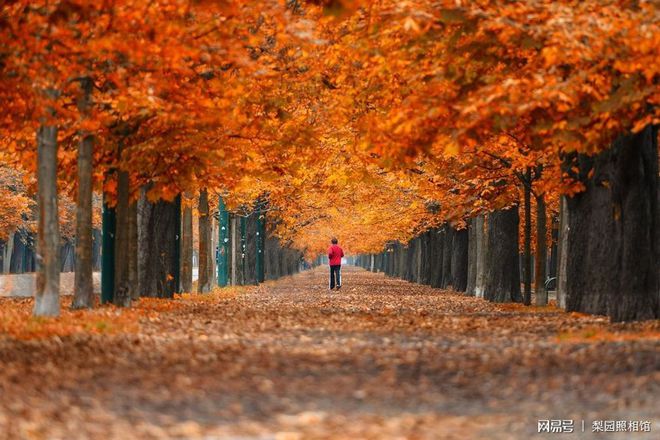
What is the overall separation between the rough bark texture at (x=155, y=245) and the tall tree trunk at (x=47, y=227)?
366 inches

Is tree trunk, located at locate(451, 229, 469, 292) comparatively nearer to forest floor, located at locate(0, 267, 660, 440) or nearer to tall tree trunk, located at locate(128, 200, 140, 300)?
tall tree trunk, located at locate(128, 200, 140, 300)

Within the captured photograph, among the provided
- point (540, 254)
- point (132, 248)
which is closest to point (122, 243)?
point (132, 248)

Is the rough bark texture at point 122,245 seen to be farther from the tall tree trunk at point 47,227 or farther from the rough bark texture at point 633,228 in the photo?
the rough bark texture at point 633,228

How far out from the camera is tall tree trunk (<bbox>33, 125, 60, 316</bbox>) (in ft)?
67.5

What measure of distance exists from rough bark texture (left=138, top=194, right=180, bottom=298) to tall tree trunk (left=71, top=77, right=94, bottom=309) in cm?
632

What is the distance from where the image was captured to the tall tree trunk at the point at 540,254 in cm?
2945

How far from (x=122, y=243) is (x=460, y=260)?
25306mm

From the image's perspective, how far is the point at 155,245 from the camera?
101 ft

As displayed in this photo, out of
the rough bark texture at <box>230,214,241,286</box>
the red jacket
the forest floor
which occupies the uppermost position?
the rough bark texture at <box>230,214,241,286</box>

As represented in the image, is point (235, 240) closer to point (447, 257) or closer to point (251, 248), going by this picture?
point (251, 248)

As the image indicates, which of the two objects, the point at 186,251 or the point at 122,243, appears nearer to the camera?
the point at 122,243

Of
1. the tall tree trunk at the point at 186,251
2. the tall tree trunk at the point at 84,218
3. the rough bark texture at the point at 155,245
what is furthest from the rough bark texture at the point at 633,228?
the tall tree trunk at the point at 186,251

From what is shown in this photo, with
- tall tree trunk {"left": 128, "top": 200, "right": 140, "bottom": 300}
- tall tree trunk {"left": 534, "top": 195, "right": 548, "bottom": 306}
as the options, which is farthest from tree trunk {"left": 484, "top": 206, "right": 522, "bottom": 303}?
tall tree trunk {"left": 128, "top": 200, "right": 140, "bottom": 300}

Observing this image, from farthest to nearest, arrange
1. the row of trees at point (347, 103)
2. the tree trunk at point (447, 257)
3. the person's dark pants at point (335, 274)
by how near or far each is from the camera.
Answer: the tree trunk at point (447, 257) → the person's dark pants at point (335, 274) → the row of trees at point (347, 103)
